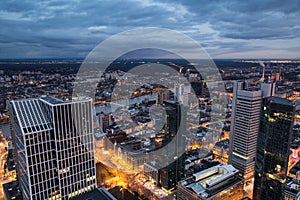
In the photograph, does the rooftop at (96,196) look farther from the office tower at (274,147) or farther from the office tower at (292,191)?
the office tower at (292,191)

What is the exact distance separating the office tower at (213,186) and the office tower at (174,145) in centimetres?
90

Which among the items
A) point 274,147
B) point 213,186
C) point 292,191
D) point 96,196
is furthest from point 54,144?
point 292,191

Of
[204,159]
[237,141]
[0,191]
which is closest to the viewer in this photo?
[0,191]

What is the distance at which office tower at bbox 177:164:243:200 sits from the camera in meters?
5.46

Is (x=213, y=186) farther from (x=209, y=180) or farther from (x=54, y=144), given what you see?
(x=54, y=144)

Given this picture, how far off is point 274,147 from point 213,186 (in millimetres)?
1888

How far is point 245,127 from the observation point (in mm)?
7316

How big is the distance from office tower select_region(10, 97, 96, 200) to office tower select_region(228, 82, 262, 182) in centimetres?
518

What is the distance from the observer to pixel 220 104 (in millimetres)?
15844

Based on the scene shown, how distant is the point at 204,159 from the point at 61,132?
599 centimetres

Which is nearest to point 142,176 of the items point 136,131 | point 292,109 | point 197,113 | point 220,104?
point 136,131

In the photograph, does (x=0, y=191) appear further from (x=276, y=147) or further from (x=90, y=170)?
(x=276, y=147)

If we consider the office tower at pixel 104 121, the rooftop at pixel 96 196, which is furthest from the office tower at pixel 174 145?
the office tower at pixel 104 121

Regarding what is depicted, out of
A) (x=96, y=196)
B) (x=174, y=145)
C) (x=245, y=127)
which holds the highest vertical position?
(x=245, y=127)
